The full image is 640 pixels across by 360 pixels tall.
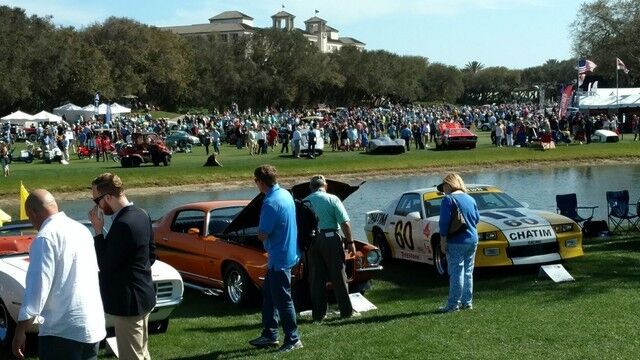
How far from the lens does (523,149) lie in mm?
48844

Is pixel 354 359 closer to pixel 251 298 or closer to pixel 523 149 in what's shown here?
pixel 251 298

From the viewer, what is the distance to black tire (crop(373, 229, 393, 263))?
1577 cm

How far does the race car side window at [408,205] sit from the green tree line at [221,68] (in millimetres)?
70454

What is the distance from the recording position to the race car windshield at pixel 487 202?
14500 mm

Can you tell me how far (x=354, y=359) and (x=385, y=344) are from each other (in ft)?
1.80

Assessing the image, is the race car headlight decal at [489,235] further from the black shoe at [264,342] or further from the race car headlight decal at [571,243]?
the black shoe at [264,342]

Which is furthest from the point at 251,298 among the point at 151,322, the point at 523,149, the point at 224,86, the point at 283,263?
the point at 224,86

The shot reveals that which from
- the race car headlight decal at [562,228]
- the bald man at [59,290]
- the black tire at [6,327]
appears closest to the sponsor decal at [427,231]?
the race car headlight decal at [562,228]

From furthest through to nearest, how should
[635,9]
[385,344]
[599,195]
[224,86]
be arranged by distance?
[224,86]
[635,9]
[599,195]
[385,344]

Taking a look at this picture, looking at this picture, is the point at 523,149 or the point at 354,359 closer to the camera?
the point at 354,359

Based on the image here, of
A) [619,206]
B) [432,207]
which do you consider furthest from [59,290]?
[619,206]

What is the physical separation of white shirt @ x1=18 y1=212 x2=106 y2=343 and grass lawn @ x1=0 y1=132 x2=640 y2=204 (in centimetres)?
2946

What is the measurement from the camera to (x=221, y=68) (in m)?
116

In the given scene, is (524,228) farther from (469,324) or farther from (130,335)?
(130,335)
